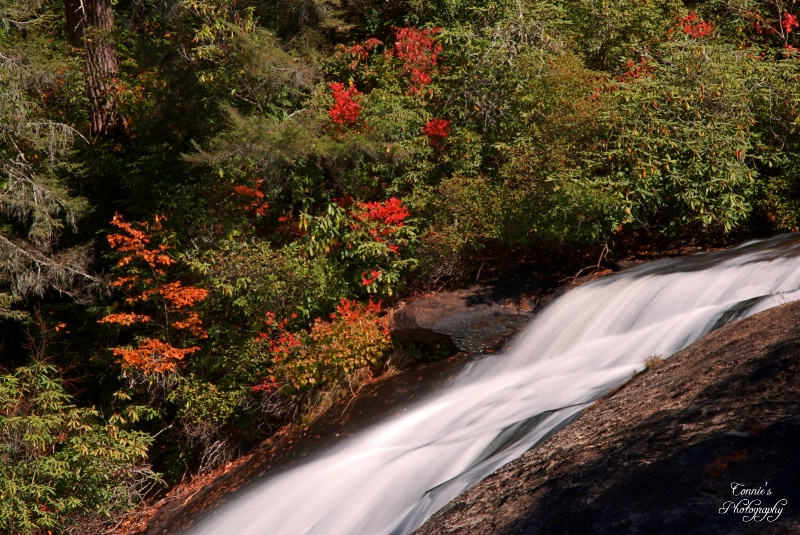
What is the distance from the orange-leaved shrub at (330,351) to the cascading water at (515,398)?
5.84 feet

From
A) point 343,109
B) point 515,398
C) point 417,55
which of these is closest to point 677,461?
point 515,398

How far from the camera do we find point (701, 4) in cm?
1717

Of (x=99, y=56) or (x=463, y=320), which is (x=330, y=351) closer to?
(x=463, y=320)

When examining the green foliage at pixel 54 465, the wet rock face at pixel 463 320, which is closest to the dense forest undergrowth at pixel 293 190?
the green foliage at pixel 54 465

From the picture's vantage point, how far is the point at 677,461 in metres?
4.93

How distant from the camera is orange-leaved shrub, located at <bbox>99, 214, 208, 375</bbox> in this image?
1371cm

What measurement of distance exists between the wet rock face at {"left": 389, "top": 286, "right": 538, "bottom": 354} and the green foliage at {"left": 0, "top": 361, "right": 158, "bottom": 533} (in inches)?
167

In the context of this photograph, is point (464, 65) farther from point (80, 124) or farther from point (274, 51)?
point (80, 124)

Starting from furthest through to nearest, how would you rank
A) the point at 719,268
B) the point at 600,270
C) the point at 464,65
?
the point at 464,65, the point at 600,270, the point at 719,268

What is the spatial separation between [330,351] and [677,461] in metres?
7.94

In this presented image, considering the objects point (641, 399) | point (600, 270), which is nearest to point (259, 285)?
point (600, 270)

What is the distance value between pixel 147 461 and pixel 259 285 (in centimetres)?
375
